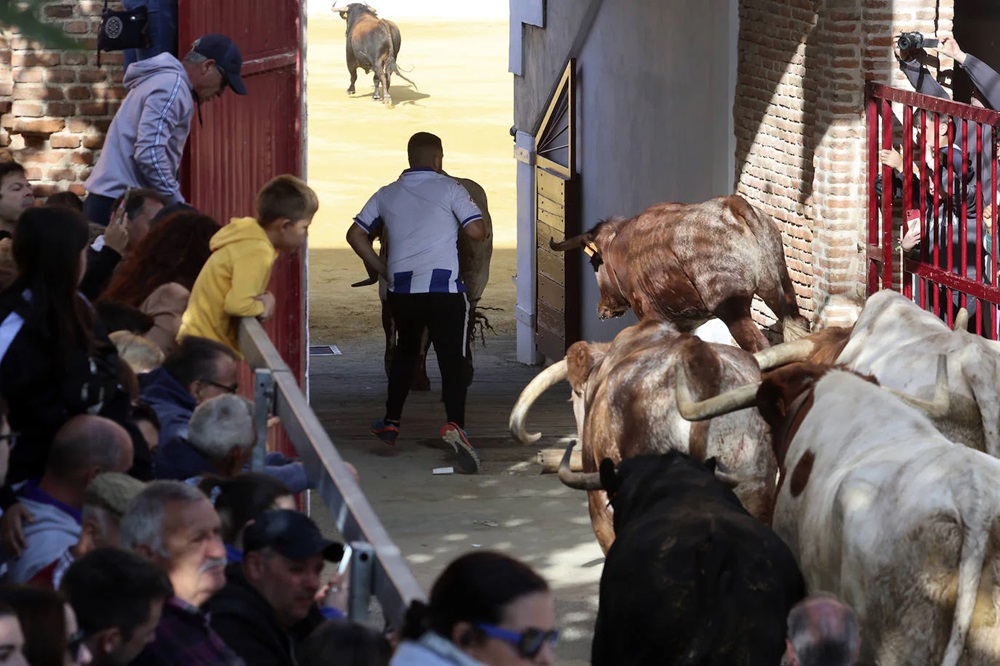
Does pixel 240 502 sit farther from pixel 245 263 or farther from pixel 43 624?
pixel 245 263

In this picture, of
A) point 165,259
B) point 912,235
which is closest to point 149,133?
point 165,259

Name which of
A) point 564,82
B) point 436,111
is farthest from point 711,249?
point 436,111

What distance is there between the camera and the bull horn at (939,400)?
21.1 feet

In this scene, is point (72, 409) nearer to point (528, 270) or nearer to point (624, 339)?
point (624, 339)

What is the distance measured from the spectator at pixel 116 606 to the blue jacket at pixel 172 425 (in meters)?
1.56

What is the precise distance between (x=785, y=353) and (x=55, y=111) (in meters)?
4.03

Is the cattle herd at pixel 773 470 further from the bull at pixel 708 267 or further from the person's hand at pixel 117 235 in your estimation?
the person's hand at pixel 117 235

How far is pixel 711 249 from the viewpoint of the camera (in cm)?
857

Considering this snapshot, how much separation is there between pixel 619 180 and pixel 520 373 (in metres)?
2.76

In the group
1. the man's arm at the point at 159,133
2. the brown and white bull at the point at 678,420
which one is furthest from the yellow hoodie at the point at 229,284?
the brown and white bull at the point at 678,420

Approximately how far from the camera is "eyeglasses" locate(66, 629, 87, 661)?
3035mm

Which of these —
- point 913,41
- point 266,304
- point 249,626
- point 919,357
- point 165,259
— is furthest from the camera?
point 913,41

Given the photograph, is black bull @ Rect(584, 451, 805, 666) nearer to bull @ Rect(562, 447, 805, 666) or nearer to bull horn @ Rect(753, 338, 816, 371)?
bull @ Rect(562, 447, 805, 666)

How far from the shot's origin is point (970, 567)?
531 cm
